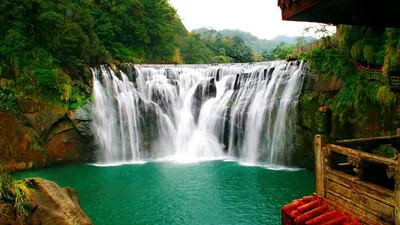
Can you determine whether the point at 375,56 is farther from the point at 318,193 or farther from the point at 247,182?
the point at 318,193

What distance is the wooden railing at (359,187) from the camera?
5.59 m

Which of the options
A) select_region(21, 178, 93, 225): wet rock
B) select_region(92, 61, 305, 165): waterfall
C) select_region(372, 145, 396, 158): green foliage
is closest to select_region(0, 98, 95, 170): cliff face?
select_region(92, 61, 305, 165): waterfall

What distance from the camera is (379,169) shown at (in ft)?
25.3

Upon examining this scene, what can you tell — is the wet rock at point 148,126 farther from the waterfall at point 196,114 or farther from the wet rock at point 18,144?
the wet rock at point 18,144

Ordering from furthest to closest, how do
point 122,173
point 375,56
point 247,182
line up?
1. point 122,173
2. point 247,182
3. point 375,56

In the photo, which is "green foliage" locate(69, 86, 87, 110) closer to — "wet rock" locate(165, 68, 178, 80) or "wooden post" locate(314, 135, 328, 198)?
"wet rock" locate(165, 68, 178, 80)

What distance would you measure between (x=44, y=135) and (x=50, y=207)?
1260cm

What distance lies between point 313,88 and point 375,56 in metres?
4.06

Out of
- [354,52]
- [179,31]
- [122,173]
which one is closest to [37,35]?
[122,173]

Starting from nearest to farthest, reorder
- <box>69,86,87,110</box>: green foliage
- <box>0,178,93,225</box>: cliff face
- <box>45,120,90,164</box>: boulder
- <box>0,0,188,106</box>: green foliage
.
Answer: <box>0,178,93,225</box>: cliff face < <box>0,0,188,106</box>: green foliage < <box>45,120,90,164</box>: boulder < <box>69,86,87,110</box>: green foliage

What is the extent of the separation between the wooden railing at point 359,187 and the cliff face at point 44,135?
50.7 feet

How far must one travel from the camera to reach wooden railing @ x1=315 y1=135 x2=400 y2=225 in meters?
5.59

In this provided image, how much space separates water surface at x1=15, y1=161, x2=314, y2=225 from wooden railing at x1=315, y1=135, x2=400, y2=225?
393 cm

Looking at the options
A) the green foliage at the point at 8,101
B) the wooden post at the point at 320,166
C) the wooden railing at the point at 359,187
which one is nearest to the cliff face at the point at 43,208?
the wooden post at the point at 320,166
